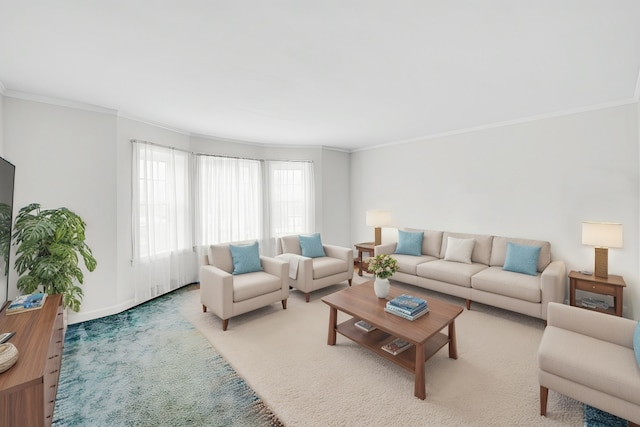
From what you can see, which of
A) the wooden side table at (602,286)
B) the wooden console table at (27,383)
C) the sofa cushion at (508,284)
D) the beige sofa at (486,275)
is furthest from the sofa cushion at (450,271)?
the wooden console table at (27,383)

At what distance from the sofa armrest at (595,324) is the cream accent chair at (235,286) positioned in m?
2.78

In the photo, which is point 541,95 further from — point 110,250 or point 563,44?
point 110,250

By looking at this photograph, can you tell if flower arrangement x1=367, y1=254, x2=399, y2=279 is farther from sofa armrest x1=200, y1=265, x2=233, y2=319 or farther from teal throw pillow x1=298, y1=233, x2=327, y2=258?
teal throw pillow x1=298, y1=233, x2=327, y2=258

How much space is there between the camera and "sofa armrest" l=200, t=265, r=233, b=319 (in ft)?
10.0

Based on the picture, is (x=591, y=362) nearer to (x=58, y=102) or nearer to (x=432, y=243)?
(x=432, y=243)

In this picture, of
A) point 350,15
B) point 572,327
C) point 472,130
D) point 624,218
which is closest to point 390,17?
point 350,15

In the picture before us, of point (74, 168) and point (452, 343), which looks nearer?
point (452, 343)

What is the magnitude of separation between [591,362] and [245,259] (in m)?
3.42

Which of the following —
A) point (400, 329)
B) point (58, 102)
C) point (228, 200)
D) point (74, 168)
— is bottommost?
point (400, 329)

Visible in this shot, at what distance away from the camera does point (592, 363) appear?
1.69m

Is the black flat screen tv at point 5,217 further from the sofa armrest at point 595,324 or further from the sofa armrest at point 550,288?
the sofa armrest at point 550,288

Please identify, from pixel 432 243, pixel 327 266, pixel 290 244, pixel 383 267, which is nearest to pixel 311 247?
pixel 290 244

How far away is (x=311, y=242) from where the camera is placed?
4629mm

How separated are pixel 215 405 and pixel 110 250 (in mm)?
2520
